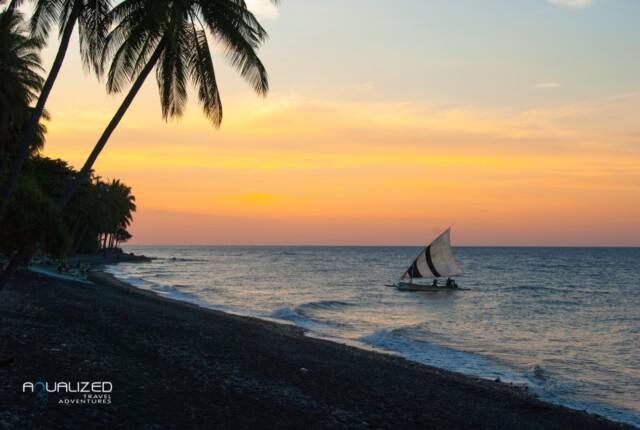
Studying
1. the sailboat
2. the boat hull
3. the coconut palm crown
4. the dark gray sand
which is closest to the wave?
the boat hull

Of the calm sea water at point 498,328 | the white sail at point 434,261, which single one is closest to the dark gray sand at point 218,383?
the calm sea water at point 498,328

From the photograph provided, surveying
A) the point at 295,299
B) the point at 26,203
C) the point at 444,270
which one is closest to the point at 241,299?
the point at 295,299

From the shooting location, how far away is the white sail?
53.9 meters

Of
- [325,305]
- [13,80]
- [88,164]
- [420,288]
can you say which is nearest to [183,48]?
[88,164]

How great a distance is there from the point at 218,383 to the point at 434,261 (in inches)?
1831

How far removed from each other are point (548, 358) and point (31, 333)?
18.0m

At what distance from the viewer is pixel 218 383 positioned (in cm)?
1034

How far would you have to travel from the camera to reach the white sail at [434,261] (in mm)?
53906

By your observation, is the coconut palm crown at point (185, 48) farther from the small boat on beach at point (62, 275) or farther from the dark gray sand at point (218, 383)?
the small boat on beach at point (62, 275)

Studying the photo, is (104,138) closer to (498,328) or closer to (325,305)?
(498,328)

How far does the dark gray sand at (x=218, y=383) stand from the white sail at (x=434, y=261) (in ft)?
120

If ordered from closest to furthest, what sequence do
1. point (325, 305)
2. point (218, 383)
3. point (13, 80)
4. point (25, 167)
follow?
1. point (218, 383)
2. point (13, 80)
3. point (25, 167)
4. point (325, 305)

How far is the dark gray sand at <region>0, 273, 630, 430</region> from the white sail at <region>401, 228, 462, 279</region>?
36563 mm

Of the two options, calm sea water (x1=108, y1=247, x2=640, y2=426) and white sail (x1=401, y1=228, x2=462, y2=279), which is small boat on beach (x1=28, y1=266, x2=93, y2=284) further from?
white sail (x1=401, y1=228, x2=462, y2=279)
